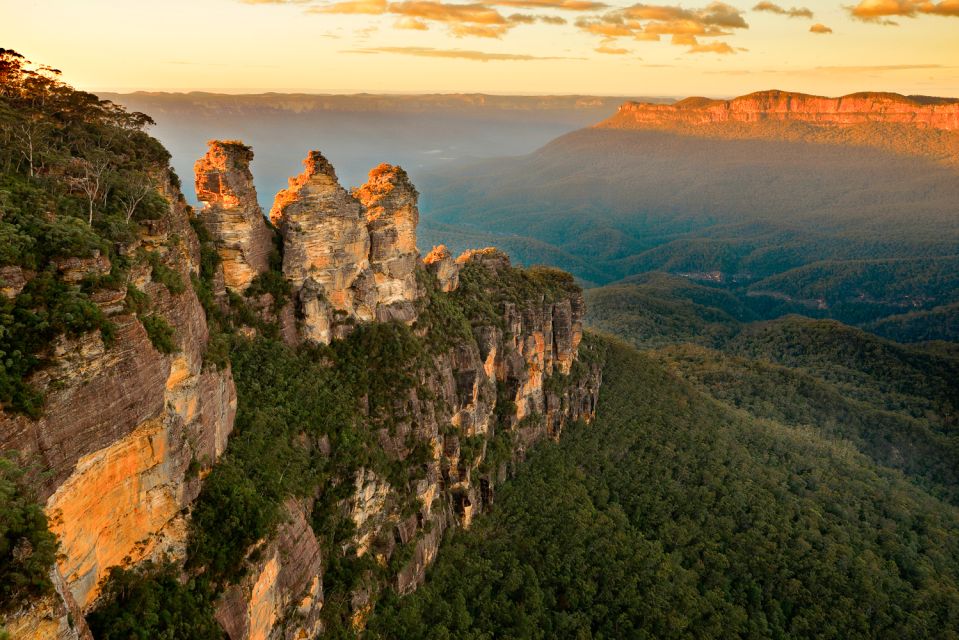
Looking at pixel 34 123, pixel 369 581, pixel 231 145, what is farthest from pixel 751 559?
pixel 34 123

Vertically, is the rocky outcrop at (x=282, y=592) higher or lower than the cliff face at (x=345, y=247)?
lower

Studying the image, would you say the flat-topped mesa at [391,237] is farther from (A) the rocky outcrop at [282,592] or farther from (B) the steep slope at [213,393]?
(A) the rocky outcrop at [282,592]

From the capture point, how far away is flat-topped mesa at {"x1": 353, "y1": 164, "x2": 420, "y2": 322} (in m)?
42.5

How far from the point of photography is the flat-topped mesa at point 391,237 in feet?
140

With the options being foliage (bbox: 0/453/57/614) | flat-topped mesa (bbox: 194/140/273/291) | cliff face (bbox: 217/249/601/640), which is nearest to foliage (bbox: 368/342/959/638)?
cliff face (bbox: 217/249/601/640)

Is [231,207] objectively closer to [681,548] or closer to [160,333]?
[160,333]

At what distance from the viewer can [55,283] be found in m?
17.2

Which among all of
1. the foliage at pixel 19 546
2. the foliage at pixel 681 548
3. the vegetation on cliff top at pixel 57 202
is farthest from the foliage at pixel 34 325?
the foliage at pixel 681 548

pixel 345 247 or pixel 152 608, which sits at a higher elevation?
pixel 345 247

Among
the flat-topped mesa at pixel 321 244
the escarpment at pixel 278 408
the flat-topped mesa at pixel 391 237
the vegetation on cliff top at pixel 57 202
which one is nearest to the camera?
the vegetation on cliff top at pixel 57 202

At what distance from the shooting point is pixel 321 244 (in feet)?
124

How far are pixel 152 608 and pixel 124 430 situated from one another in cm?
663

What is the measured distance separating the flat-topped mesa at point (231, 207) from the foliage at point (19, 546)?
20054 mm

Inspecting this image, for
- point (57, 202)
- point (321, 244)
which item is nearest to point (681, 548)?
point (321, 244)
